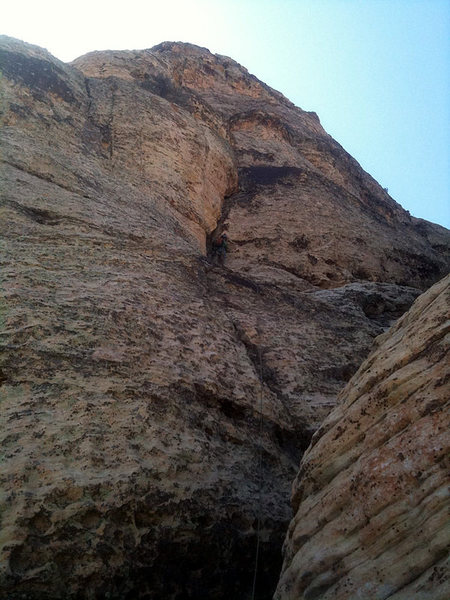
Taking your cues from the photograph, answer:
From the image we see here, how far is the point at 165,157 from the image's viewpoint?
474 inches

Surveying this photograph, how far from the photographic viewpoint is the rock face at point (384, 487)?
2959 millimetres

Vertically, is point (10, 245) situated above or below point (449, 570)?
below

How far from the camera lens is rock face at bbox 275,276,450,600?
116 inches

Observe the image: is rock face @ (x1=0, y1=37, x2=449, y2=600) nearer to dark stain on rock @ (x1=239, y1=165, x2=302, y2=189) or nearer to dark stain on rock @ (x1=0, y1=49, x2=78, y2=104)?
dark stain on rock @ (x1=0, y1=49, x2=78, y2=104)

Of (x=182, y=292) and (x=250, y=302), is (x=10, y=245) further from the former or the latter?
(x=250, y=302)

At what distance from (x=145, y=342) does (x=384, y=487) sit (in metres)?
3.28

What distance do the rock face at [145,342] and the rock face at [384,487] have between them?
3.55 ft

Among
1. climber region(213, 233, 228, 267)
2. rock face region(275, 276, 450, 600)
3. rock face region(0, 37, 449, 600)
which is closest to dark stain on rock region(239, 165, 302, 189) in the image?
rock face region(0, 37, 449, 600)

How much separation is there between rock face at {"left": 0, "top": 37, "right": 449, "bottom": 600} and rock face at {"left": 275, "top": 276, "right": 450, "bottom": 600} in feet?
3.55

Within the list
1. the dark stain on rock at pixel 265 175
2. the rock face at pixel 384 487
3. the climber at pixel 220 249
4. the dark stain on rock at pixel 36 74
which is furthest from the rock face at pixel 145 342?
the dark stain on rock at pixel 265 175

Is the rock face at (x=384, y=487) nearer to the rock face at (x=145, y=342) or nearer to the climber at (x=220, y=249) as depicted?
the rock face at (x=145, y=342)

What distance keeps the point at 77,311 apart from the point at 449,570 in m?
4.47

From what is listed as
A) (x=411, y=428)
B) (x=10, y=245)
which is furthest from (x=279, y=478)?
(x=10, y=245)

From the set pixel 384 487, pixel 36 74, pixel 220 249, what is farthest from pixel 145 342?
pixel 36 74
